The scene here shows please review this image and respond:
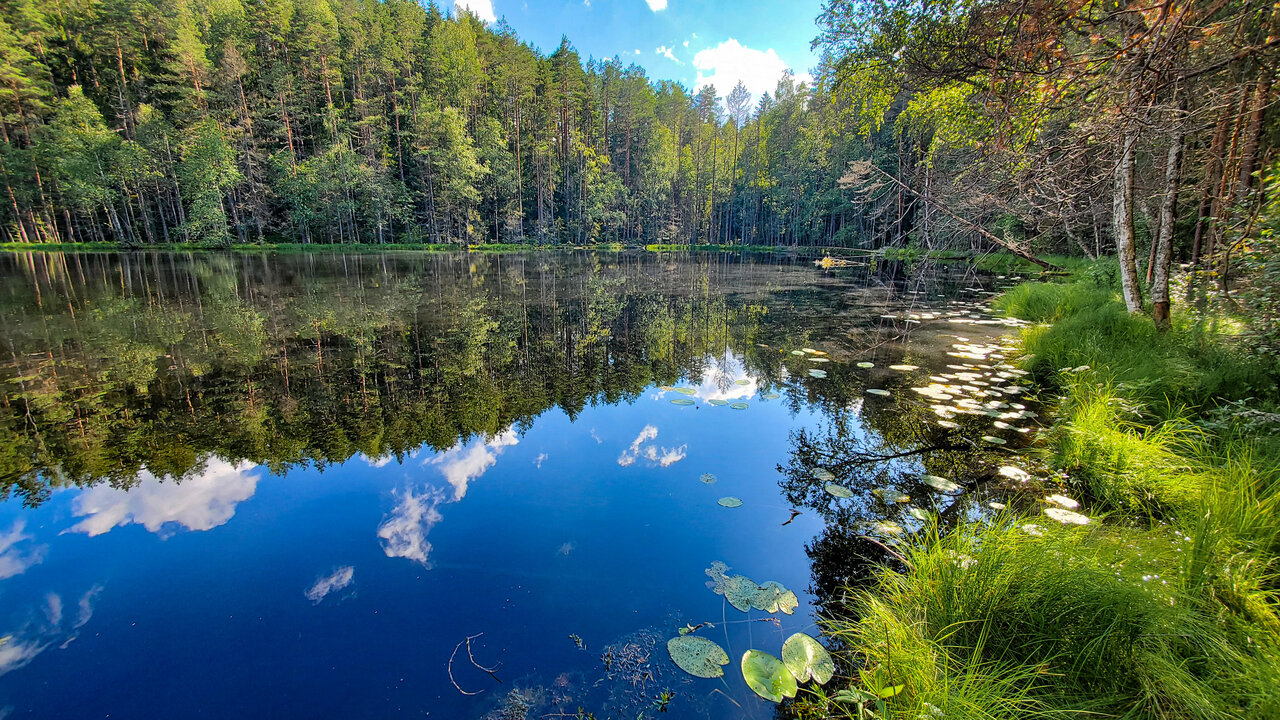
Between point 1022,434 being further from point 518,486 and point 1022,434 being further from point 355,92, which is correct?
point 355,92

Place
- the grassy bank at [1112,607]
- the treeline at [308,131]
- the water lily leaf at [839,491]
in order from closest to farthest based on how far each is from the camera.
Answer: the grassy bank at [1112,607], the water lily leaf at [839,491], the treeline at [308,131]

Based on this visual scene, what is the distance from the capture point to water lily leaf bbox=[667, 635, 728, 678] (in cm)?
210

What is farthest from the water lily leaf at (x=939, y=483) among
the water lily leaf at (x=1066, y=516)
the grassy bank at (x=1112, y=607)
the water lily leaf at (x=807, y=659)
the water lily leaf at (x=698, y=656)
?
the water lily leaf at (x=698, y=656)

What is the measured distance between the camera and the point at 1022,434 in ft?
14.6

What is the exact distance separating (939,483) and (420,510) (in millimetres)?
3813

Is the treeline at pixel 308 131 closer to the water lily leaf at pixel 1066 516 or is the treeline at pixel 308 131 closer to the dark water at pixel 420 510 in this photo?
the dark water at pixel 420 510

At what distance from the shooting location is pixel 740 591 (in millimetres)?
2582

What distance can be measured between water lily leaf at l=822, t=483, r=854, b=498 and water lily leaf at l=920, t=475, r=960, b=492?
0.61m

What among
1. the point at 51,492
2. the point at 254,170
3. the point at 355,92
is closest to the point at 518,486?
the point at 51,492

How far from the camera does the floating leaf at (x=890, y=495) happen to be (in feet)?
11.2

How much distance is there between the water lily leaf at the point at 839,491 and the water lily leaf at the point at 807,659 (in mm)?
1498

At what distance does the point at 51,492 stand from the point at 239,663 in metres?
2.94

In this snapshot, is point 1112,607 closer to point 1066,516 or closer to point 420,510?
point 1066,516

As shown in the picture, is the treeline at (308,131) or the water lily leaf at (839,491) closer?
the water lily leaf at (839,491)
